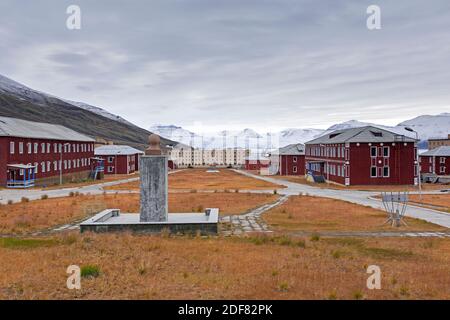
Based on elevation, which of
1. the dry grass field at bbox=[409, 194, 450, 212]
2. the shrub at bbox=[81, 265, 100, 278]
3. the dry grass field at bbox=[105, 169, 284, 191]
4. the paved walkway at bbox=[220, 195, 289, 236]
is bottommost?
the dry grass field at bbox=[409, 194, 450, 212]

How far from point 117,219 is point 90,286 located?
11.1 meters

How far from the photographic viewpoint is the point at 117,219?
21188 mm

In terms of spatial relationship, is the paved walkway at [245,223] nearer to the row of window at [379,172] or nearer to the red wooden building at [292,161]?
the row of window at [379,172]

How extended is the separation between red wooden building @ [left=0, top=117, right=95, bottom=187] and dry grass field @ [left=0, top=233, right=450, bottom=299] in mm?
41002

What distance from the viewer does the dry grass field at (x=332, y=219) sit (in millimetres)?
20656

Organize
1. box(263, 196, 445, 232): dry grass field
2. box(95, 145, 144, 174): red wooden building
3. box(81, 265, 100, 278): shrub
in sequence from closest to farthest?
box(81, 265, 100, 278): shrub, box(263, 196, 445, 232): dry grass field, box(95, 145, 144, 174): red wooden building

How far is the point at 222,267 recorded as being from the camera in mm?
12242

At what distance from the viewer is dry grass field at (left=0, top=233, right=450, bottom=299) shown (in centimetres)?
982

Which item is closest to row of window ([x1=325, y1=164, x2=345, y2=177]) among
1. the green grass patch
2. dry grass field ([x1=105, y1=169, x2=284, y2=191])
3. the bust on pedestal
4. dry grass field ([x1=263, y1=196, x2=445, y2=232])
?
dry grass field ([x1=105, y1=169, x2=284, y2=191])

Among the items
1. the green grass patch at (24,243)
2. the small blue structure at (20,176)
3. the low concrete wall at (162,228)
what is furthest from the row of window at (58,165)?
the green grass patch at (24,243)

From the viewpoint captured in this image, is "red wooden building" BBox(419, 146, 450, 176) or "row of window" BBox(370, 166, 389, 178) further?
"red wooden building" BBox(419, 146, 450, 176)

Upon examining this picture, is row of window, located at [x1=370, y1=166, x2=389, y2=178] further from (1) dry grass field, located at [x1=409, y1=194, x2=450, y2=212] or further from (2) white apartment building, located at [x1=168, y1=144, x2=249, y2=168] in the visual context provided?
(2) white apartment building, located at [x1=168, y1=144, x2=249, y2=168]

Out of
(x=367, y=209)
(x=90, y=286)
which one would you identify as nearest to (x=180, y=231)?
(x=90, y=286)
